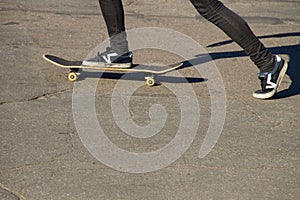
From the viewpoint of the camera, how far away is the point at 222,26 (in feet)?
23.4

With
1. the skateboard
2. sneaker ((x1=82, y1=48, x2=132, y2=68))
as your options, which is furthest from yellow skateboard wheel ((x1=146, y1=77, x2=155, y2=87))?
sneaker ((x1=82, y1=48, x2=132, y2=68))

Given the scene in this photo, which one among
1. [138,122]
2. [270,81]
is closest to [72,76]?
[138,122]

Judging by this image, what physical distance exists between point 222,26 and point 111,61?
43.4 inches

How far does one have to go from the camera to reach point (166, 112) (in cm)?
676

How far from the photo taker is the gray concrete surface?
5.21m

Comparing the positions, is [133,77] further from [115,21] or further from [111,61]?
[115,21]

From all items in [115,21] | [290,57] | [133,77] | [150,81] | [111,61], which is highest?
[115,21]

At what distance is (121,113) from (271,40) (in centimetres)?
369

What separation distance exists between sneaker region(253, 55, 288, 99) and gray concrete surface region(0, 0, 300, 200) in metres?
0.12

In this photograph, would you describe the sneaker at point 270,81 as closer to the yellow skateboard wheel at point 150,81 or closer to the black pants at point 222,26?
the black pants at point 222,26

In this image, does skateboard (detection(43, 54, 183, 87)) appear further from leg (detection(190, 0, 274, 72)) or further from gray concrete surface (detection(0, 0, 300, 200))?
leg (detection(190, 0, 274, 72))

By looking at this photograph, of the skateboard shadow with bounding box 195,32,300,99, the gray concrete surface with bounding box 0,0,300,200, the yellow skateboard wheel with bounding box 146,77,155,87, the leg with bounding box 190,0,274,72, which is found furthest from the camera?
the skateboard shadow with bounding box 195,32,300,99

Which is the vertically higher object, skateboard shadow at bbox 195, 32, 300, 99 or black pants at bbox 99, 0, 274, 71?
black pants at bbox 99, 0, 274, 71

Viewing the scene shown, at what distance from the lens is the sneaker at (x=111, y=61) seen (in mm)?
7465
